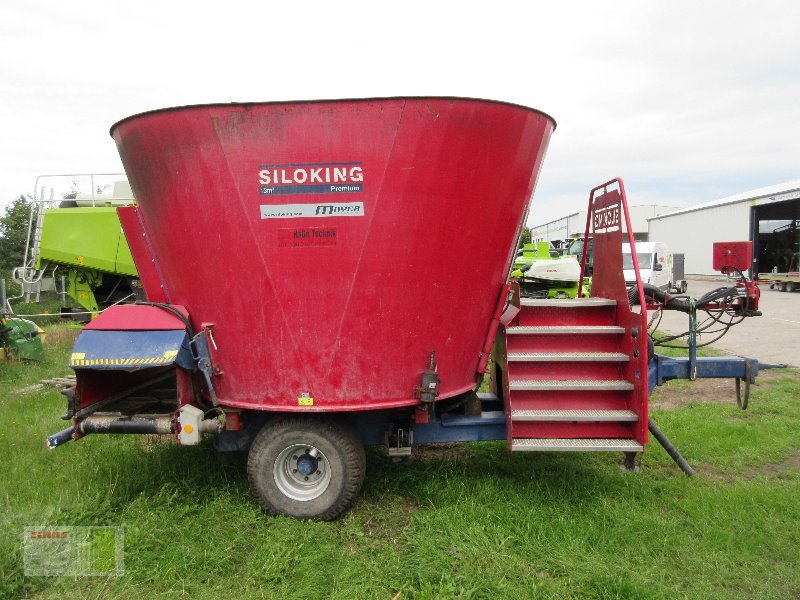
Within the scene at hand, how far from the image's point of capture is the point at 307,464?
361cm

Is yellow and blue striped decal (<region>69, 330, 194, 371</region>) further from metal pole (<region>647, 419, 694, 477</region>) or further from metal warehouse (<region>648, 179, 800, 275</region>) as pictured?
metal warehouse (<region>648, 179, 800, 275</region>)

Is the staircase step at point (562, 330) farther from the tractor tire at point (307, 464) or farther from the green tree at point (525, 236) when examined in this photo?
the tractor tire at point (307, 464)

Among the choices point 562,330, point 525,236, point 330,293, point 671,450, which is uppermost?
point 525,236

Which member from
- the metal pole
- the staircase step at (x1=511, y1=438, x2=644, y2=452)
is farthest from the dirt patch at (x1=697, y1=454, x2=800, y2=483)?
the staircase step at (x1=511, y1=438, x2=644, y2=452)

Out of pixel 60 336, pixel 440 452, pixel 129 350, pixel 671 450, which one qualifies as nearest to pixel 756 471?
pixel 671 450

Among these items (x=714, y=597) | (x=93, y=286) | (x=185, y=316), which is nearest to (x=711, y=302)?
(x=714, y=597)

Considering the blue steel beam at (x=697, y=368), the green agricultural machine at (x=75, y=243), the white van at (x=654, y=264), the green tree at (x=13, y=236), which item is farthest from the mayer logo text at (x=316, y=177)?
the green tree at (x=13, y=236)

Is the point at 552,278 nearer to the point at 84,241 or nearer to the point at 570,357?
the point at 570,357

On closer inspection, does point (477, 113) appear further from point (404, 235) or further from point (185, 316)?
point (185, 316)

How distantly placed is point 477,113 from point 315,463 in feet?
7.52

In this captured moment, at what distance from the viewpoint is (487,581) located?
9.47ft

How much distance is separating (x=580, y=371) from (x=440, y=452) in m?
1.43

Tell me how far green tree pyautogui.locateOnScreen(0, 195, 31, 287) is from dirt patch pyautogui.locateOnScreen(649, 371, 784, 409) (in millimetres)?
21483

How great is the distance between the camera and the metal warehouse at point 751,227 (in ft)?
87.9
